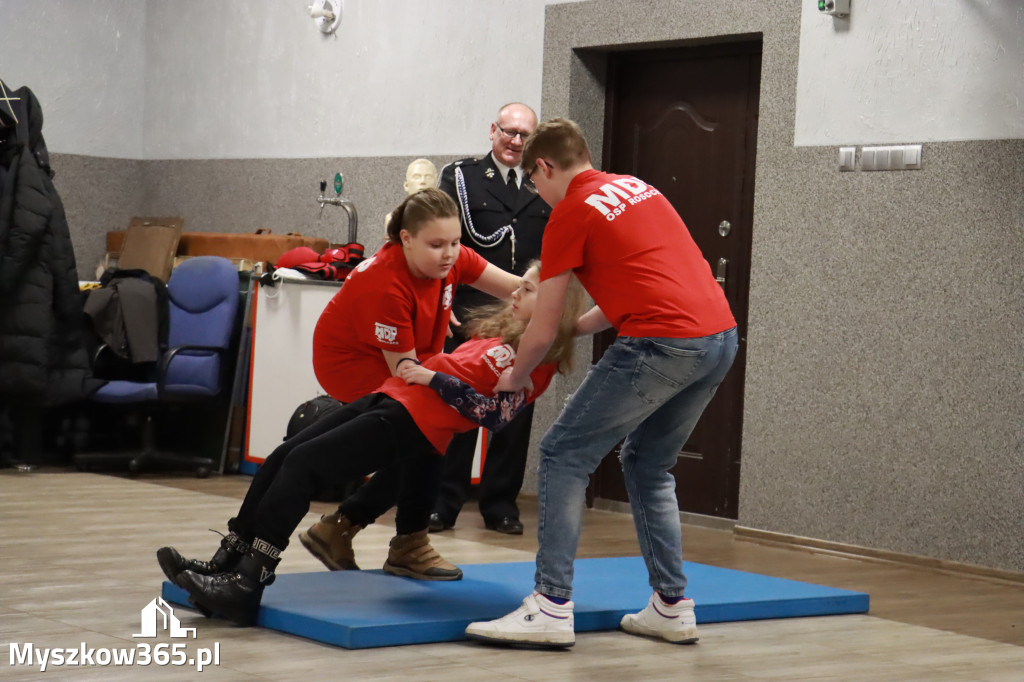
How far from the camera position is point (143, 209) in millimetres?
8320

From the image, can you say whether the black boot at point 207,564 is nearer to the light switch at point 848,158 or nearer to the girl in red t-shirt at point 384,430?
the girl in red t-shirt at point 384,430

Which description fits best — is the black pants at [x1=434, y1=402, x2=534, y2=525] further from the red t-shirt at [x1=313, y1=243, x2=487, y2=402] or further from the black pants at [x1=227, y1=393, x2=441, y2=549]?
the black pants at [x1=227, y1=393, x2=441, y2=549]

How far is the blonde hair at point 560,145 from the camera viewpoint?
3.19 m

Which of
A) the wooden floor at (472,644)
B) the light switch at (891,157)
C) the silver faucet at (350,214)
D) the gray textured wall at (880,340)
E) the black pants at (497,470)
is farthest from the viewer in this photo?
the silver faucet at (350,214)

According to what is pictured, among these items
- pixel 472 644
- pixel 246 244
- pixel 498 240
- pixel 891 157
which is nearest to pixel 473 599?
pixel 472 644

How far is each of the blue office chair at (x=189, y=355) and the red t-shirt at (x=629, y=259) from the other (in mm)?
3585

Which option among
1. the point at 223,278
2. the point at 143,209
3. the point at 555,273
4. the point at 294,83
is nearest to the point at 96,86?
the point at 143,209

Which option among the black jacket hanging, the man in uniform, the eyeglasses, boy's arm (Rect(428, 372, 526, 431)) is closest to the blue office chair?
the black jacket hanging

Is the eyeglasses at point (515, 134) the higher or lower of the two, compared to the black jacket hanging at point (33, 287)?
higher

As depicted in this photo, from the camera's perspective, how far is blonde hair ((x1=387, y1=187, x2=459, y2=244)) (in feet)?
11.1

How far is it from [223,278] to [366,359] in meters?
3.16

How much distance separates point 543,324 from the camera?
10.2 ft

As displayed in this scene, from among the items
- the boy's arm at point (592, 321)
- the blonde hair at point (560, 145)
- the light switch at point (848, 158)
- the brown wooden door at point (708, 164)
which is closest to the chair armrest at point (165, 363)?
the brown wooden door at point (708, 164)

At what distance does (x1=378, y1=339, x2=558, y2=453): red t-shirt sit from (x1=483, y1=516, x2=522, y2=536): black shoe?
1.70 m
